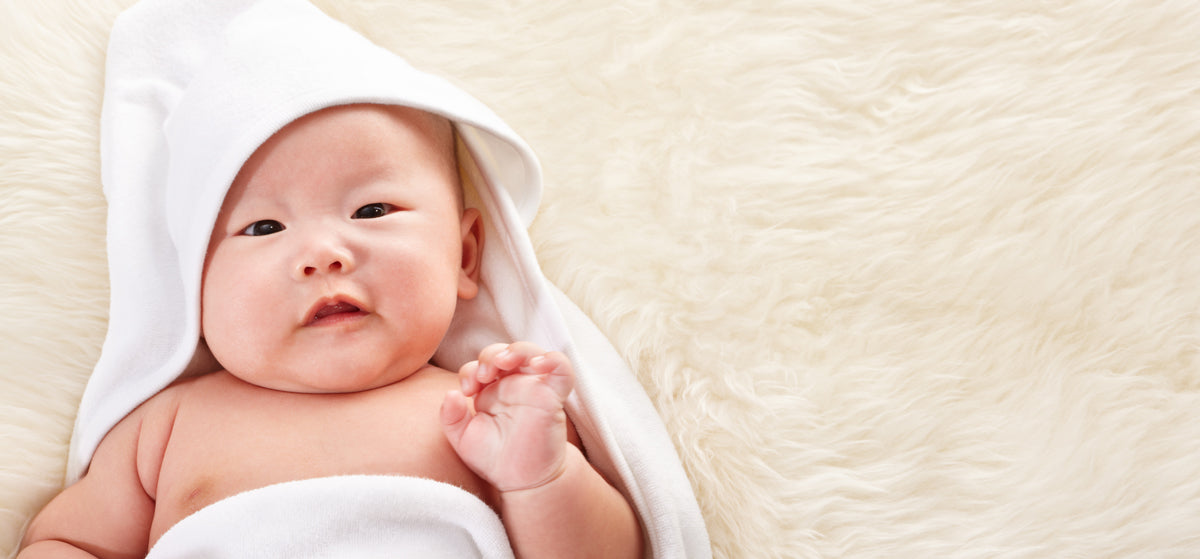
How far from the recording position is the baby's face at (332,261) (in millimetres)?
1141

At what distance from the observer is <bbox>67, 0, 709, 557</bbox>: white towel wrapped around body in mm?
1188

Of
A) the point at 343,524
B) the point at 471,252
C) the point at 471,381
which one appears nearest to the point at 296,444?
the point at 343,524

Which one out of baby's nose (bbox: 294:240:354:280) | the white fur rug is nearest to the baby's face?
baby's nose (bbox: 294:240:354:280)

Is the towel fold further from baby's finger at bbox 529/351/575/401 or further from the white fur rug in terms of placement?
the white fur rug

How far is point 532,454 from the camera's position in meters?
1.05

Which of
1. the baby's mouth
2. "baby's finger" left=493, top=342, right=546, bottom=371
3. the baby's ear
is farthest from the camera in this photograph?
the baby's ear

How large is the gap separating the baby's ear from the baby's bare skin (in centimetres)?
14

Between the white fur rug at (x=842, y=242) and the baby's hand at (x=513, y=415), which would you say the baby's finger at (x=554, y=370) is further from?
the white fur rug at (x=842, y=242)

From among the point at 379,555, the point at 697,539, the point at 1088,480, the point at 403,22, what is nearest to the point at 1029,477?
the point at 1088,480

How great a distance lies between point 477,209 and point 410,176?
137 millimetres

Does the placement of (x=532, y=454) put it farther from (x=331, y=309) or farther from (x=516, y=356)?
(x=331, y=309)

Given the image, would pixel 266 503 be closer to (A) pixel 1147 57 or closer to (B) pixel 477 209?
(B) pixel 477 209

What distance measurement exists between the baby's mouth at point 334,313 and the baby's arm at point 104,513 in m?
0.26

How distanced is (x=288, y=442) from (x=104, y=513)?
239 mm
